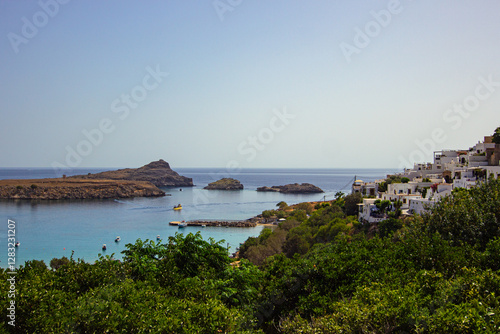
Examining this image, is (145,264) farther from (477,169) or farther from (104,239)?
(104,239)

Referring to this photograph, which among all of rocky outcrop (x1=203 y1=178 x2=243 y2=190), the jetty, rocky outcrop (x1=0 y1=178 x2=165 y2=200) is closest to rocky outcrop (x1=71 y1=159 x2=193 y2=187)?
rocky outcrop (x1=203 y1=178 x2=243 y2=190)

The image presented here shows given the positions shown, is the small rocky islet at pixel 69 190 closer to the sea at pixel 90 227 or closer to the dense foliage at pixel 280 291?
the sea at pixel 90 227

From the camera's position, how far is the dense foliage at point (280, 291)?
16.4 feet

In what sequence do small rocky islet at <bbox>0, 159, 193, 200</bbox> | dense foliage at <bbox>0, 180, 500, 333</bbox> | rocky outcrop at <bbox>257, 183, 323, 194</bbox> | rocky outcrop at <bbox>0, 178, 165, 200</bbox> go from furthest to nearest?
rocky outcrop at <bbox>257, 183, 323, 194</bbox> → small rocky islet at <bbox>0, 159, 193, 200</bbox> → rocky outcrop at <bbox>0, 178, 165, 200</bbox> → dense foliage at <bbox>0, 180, 500, 333</bbox>

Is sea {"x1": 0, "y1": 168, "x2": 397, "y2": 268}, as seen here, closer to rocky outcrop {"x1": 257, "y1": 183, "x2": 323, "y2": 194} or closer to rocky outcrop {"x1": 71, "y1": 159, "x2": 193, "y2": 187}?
rocky outcrop {"x1": 257, "y1": 183, "x2": 323, "y2": 194}

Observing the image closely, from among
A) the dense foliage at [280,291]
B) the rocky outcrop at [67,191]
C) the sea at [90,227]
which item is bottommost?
the sea at [90,227]

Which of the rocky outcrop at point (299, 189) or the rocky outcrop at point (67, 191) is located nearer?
the rocky outcrop at point (67, 191)

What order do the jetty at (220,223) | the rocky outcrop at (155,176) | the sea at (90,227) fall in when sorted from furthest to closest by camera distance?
the rocky outcrop at (155,176) < the jetty at (220,223) < the sea at (90,227)

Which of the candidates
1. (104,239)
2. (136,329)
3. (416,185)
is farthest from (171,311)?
(104,239)

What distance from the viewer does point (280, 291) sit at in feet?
24.8

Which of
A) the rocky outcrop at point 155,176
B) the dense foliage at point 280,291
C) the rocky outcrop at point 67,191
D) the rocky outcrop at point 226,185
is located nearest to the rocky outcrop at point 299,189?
the rocky outcrop at point 226,185

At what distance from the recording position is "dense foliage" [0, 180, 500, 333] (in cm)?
501

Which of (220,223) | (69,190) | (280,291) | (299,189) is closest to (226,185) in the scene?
(299,189)

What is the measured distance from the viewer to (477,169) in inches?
959
